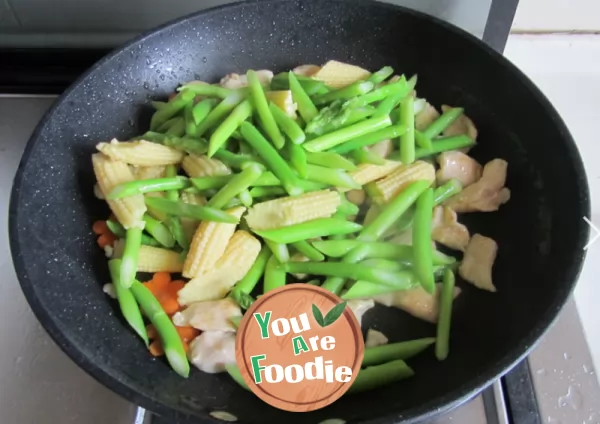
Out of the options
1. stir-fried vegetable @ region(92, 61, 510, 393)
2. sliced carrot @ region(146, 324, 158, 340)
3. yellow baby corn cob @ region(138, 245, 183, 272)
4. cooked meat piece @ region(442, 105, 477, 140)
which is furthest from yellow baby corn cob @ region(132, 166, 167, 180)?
cooked meat piece @ region(442, 105, 477, 140)

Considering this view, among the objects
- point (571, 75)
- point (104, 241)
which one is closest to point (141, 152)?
point (104, 241)

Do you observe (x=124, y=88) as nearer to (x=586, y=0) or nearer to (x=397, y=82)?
(x=397, y=82)

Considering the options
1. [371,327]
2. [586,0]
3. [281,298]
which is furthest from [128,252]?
[586,0]

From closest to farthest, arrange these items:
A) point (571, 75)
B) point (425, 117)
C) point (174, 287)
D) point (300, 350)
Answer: point (300, 350) → point (174, 287) → point (425, 117) → point (571, 75)

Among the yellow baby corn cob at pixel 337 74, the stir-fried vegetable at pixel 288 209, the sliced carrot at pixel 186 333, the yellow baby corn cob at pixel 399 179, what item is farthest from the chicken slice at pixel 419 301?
the yellow baby corn cob at pixel 337 74

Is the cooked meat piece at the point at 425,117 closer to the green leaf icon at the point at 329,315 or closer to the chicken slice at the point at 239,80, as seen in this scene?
the chicken slice at the point at 239,80

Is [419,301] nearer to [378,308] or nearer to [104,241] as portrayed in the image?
[378,308]
